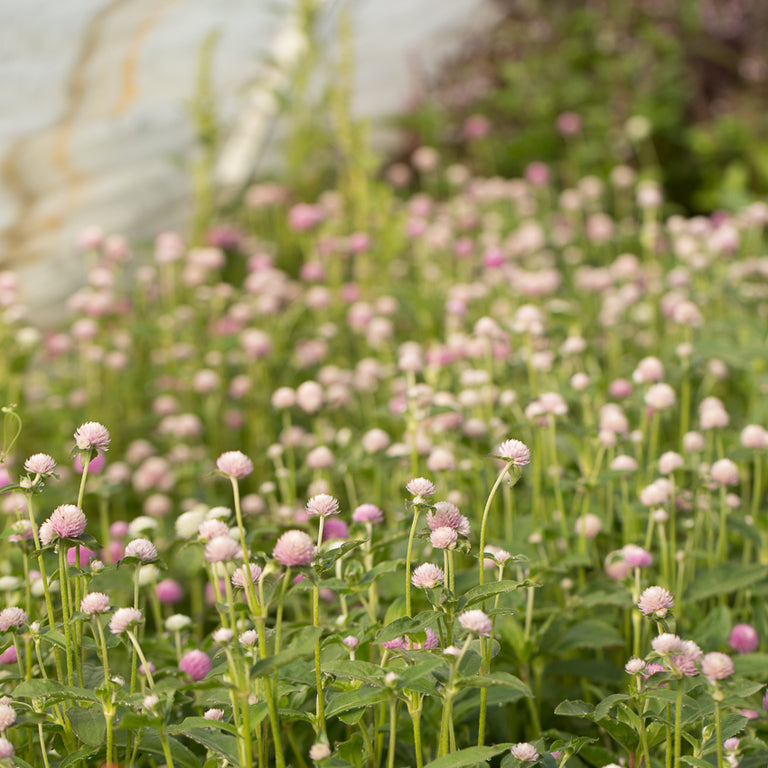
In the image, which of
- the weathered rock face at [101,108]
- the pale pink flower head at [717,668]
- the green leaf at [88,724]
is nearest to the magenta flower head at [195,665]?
the green leaf at [88,724]

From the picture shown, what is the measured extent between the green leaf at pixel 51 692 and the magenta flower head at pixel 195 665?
232 mm

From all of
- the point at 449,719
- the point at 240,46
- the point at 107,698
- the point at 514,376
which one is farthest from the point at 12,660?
the point at 240,46

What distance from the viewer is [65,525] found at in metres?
1.37

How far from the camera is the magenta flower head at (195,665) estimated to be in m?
1.54

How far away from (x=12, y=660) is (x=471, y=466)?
1132mm

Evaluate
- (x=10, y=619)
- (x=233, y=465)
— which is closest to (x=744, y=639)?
(x=233, y=465)

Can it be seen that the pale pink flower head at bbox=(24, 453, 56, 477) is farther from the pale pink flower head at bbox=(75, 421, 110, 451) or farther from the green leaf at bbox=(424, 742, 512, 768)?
the green leaf at bbox=(424, 742, 512, 768)

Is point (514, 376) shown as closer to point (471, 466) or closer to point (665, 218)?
point (471, 466)

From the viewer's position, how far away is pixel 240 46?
218 inches

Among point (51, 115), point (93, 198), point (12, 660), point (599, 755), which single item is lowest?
point (599, 755)

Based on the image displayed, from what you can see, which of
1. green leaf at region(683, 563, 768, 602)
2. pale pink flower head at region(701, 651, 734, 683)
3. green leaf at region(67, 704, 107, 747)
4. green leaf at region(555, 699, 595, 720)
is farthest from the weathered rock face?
pale pink flower head at region(701, 651, 734, 683)

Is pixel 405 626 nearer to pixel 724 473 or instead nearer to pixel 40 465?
pixel 40 465

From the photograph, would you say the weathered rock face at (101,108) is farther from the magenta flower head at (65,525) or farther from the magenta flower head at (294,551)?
the magenta flower head at (294,551)

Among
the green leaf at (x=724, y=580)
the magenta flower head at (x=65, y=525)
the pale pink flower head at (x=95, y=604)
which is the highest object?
the magenta flower head at (x=65, y=525)
